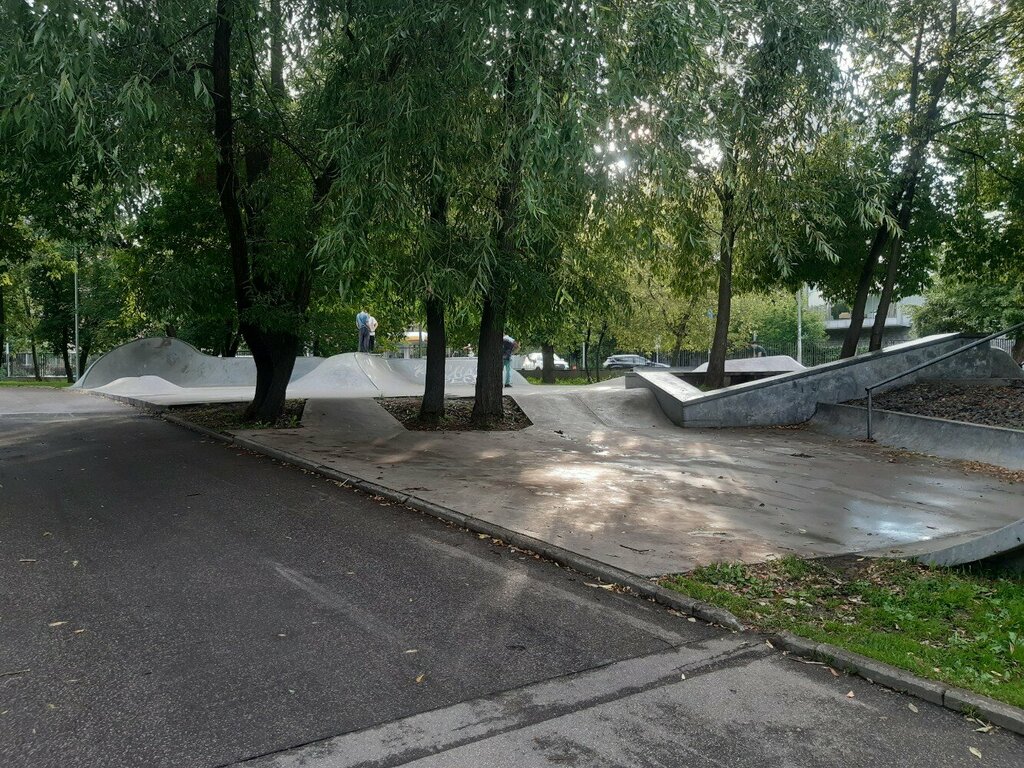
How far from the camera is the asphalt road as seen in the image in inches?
127

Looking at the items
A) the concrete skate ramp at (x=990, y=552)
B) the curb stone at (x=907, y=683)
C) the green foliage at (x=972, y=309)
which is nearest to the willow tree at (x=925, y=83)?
the concrete skate ramp at (x=990, y=552)

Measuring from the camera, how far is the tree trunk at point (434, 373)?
48.2ft

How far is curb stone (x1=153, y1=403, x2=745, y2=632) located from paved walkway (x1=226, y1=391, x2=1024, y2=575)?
153mm

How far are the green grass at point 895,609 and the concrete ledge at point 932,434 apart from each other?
5.77m

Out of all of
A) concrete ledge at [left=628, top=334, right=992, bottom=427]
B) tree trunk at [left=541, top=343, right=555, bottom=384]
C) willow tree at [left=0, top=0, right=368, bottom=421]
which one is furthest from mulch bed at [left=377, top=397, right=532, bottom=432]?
tree trunk at [left=541, top=343, right=555, bottom=384]

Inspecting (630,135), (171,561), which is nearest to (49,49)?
(171,561)

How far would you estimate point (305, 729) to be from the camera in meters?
3.32

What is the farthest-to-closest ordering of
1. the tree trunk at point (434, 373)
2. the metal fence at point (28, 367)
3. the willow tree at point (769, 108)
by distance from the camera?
the metal fence at point (28, 367) < the tree trunk at point (434, 373) < the willow tree at point (769, 108)

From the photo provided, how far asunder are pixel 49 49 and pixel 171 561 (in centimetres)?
529

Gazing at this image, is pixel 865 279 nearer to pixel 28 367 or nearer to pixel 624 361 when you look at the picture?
pixel 624 361

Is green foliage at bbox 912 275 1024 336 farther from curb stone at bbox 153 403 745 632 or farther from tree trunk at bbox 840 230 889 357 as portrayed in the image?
curb stone at bbox 153 403 745 632

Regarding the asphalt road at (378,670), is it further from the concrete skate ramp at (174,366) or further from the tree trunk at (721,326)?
the concrete skate ramp at (174,366)

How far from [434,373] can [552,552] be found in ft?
30.2

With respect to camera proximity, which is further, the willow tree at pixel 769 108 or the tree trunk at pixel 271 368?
the tree trunk at pixel 271 368
